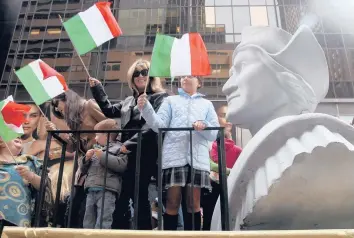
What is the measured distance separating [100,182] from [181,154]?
0.89m

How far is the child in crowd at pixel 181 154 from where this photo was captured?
3.48 metres

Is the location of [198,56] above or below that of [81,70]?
below

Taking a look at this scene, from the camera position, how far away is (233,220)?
3062mm

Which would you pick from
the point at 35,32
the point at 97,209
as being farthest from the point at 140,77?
the point at 35,32

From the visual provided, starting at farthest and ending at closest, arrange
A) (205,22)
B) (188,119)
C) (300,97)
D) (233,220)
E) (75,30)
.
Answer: (205,22) < (75,30) < (188,119) < (300,97) < (233,220)

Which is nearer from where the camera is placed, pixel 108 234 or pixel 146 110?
pixel 108 234

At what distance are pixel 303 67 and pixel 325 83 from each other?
0.26 metres

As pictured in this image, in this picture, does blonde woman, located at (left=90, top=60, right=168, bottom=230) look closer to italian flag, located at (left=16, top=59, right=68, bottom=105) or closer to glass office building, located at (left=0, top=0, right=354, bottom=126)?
italian flag, located at (left=16, top=59, right=68, bottom=105)

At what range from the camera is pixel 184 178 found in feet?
11.4

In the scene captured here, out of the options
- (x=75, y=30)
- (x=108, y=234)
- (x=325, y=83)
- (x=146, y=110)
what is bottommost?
(x=108, y=234)

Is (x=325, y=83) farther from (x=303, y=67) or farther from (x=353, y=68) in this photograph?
(x=353, y=68)

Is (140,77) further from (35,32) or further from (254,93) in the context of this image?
(35,32)

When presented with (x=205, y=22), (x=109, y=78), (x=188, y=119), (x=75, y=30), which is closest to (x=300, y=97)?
(x=188, y=119)

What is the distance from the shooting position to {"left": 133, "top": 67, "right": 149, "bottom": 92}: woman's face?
4.19 m
